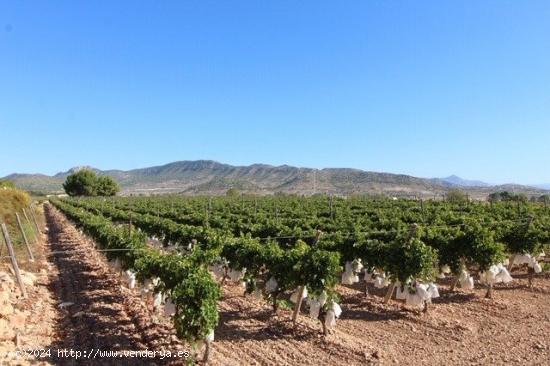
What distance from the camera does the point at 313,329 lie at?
871cm

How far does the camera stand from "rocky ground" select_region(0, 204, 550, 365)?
746cm

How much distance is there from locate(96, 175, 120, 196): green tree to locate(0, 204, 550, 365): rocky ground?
8303 cm

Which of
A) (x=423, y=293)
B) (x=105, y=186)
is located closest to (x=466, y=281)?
(x=423, y=293)

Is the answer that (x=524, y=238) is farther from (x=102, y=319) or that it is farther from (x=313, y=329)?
(x=102, y=319)

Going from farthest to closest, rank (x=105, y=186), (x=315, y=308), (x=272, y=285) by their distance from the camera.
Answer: (x=105, y=186) → (x=272, y=285) → (x=315, y=308)

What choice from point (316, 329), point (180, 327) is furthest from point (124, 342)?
point (316, 329)

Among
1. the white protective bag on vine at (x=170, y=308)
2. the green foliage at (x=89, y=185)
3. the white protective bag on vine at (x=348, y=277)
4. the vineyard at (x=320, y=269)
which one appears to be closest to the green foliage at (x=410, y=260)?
the vineyard at (x=320, y=269)

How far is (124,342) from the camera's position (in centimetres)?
808

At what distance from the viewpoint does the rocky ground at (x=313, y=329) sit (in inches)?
294

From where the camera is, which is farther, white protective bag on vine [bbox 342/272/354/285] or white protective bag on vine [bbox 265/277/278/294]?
white protective bag on vine [bbox 342/272/354/285]

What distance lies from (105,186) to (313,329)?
9049 cm

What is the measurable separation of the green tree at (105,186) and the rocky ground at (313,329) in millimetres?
83031

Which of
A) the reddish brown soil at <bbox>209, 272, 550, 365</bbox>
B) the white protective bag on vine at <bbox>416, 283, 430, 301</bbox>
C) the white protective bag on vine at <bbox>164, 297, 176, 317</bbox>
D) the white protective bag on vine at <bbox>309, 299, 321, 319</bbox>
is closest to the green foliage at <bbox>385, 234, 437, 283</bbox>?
the white protective bag on vine at <bbox>416, 283, 430, 301</bbox>

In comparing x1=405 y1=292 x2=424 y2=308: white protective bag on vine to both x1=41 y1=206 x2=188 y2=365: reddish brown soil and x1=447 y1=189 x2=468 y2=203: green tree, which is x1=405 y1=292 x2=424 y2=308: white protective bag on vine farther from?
x1=447 y1=189 x2=468 y2=203: green tree
